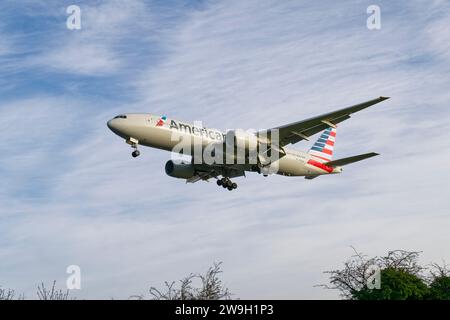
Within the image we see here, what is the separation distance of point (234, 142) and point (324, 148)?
15.0 metres

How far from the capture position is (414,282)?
4059 cm

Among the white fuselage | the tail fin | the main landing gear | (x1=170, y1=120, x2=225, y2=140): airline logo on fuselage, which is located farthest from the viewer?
the tail fin

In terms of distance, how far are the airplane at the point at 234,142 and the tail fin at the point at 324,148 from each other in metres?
1.93

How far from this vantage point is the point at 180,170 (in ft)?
167

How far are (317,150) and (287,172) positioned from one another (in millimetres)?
6572

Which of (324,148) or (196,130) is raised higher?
(324,148)

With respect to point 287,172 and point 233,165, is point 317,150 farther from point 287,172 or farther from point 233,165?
point 233,165

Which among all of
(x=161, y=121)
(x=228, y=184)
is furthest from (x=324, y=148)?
(x=161, y=121)

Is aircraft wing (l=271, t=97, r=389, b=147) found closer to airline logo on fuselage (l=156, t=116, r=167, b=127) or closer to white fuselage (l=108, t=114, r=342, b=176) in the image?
white fuselage (l=108, t=114, r=342, b=176)

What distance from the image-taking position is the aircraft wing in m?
39.8

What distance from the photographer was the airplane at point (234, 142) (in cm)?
4306

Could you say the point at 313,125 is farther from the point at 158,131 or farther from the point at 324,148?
→ the point at 324,148

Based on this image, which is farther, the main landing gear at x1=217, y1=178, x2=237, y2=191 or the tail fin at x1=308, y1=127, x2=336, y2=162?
the tail fin at x1=308, y1=127, x2=336, y2=162

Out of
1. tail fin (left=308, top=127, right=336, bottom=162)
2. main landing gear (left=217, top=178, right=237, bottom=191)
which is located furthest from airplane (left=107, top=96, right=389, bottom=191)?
tail fin (left=308, top=127, right=336, bottom=162)
